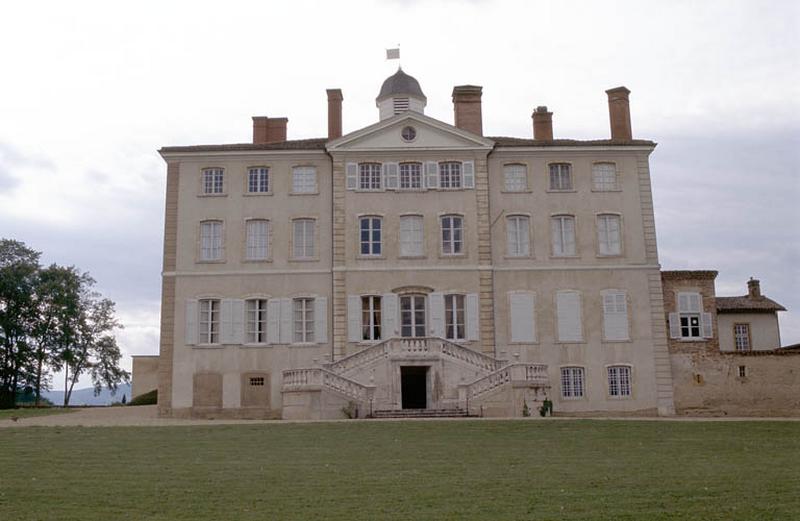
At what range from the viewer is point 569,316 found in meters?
34.9

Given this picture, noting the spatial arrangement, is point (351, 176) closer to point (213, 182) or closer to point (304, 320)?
point (213, 182)

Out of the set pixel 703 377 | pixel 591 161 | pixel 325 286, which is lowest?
pixel 703 377

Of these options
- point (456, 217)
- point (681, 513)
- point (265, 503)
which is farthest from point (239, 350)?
point (681, 513)

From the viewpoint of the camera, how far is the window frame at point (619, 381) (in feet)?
113

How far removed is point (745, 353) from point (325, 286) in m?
16.4

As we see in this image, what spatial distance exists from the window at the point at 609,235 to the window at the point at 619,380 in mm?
4644

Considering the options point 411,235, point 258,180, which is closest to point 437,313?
point 411,235

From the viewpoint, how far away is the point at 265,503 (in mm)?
11633

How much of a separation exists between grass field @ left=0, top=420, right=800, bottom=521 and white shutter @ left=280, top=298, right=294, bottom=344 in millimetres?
11707

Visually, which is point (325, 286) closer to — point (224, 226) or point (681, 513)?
point (224, 226)

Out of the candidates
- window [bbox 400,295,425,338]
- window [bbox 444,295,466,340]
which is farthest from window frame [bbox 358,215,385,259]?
window [bbox 444,295,466,340]

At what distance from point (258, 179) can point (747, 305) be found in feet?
75.6

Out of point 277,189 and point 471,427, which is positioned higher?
point 277,189

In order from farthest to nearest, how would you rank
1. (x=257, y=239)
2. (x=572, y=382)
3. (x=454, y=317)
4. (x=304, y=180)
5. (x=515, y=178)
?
(x=515, y=178)
(x=304, y=180)
(x=257, y=239)
(x=454, y=317)
(x=572, y=382)
